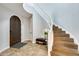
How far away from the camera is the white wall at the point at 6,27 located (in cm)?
180

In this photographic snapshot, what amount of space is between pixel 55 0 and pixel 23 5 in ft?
1.75

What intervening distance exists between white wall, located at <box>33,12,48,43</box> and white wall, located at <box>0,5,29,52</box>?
139mm

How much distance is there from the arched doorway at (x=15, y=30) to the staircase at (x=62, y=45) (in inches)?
24.4

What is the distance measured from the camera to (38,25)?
1817 mm

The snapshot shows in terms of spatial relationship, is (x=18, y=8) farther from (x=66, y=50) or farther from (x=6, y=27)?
(x=66, y=50)

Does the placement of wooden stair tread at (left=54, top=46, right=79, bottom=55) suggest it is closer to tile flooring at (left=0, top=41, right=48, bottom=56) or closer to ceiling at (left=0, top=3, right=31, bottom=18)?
tile flooring at (left=0, top=41, right=48, bottom=56)

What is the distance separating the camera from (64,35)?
1888 millimetres

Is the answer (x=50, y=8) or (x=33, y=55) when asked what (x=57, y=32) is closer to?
(x=50, y=8)

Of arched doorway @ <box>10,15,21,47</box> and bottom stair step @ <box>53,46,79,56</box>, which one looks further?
arched doorway @ <box>10,15,21,47</box>

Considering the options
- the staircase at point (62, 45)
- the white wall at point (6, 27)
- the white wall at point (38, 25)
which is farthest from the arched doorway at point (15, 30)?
the staircase at point (62, 45)

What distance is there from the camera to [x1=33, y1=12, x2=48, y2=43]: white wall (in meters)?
1.80

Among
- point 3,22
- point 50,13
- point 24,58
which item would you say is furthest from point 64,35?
point 3,22

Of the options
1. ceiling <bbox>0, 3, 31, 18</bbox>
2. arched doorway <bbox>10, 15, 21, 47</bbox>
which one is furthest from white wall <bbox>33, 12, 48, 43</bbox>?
arched doorway <bbox>10, 15, 21, 47</bbox>

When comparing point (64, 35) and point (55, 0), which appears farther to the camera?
point (64, 35)
